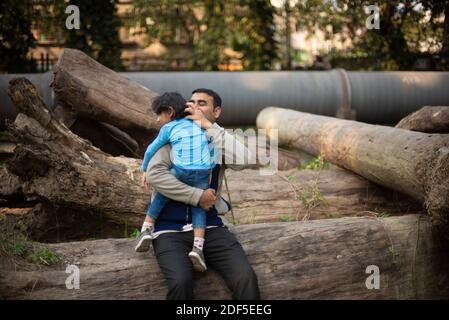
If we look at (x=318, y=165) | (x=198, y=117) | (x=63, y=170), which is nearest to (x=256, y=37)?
(x=318, y=165)

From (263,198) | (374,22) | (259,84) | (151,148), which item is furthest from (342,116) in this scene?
(151,148)

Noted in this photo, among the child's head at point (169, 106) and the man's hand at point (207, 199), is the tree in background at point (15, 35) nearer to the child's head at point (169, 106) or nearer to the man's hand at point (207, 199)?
the child's head at point (169, 106)

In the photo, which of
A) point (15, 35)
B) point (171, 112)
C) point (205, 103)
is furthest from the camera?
point (15, 35)

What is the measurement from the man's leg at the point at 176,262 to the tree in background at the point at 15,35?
1101 centimetres

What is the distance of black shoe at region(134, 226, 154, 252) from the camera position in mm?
3297

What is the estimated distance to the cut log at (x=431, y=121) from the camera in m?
5.61

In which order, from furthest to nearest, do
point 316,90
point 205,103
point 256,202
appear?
point 316,90, point 256,202, point 205,103

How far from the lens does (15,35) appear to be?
13148 mm

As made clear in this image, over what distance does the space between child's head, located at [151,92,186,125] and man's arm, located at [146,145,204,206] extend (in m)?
0.25

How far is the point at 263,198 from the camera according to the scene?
5.20 meters

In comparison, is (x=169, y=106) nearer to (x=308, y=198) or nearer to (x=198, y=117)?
(x=198, y=117)

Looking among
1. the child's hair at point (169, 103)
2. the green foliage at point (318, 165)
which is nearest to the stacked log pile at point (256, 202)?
the green foliage at point (318, 165)

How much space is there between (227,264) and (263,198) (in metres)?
2.00

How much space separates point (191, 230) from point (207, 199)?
0.23 meters
